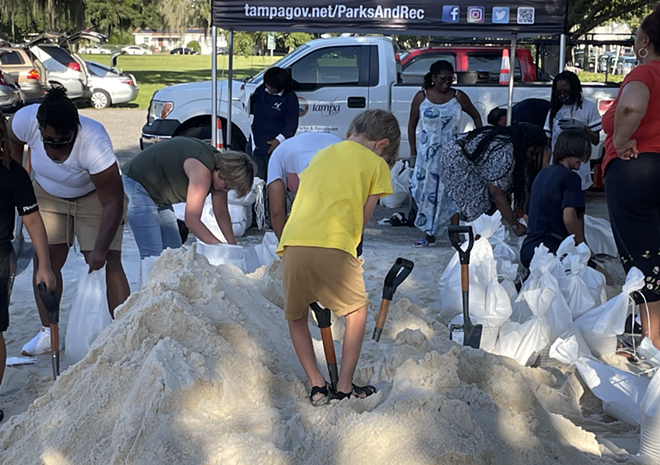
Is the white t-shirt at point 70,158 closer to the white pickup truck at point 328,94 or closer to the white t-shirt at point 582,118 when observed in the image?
the white t-shirt at point 582,118

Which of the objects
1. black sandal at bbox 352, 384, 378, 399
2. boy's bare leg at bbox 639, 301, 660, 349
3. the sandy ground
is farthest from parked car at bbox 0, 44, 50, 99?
black sandal at bbox 352, 384, 378, 399

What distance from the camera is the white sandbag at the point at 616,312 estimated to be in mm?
4051

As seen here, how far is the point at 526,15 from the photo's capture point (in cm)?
732

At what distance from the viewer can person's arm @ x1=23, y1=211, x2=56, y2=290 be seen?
3.80 meters

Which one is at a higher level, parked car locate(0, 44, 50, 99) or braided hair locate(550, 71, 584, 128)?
parked car locate(0, 44, 50, 99)

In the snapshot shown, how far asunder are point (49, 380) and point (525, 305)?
2.87m

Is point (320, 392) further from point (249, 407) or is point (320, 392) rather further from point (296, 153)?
point (296, 153)

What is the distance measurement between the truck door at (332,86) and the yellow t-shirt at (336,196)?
6.34 m

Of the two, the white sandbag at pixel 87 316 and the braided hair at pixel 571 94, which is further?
the braided hair at pixel 571 94

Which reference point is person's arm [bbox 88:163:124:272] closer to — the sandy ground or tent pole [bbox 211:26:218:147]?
the sandy ground

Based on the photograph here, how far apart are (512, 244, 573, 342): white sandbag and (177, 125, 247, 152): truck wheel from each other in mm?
5570

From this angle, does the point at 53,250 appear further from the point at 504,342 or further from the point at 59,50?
the point at 59,50

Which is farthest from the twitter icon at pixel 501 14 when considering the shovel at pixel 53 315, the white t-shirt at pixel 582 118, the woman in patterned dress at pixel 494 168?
the shovel at pixel 53 315

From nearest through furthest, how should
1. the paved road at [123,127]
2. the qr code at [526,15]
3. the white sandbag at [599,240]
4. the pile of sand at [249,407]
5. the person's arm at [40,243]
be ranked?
the pile of sand at [249,407]
the person's arm at [40,243]
the white sandbag at [599,240]
the qr code at [526,15]
the paved road at [123,127]
